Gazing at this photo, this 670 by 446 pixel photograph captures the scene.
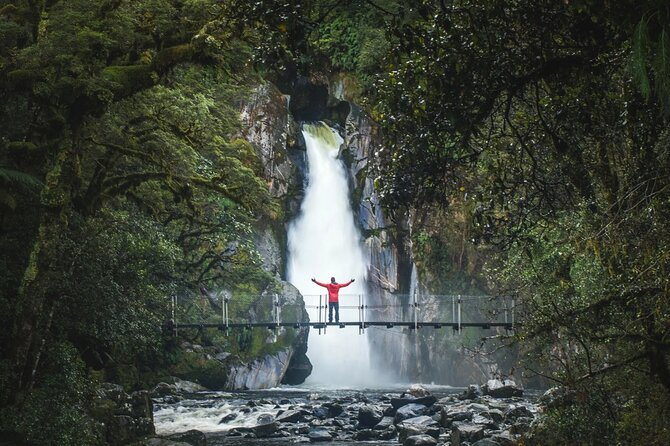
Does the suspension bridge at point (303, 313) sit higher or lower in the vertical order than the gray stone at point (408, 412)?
higher

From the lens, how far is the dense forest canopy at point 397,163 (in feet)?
19.0

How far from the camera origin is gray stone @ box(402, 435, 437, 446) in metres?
14.5

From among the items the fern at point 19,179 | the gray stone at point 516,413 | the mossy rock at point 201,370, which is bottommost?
the gray stone at point 516,413

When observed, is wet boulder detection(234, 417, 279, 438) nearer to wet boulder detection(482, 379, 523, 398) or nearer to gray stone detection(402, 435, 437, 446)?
gray stone detection(402, 435, 437, 446)

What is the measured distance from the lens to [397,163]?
654 cm

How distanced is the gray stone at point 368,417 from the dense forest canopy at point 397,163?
13.8 feet

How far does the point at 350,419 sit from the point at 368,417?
0.69m

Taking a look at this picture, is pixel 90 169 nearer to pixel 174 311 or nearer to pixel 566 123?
pixel 174 311

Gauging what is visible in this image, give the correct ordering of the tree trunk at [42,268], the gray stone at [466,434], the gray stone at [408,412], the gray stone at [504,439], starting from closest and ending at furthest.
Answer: the tree trunk at [42,268]
the gray stone at [504,439]
the gray stone at [466,434]
the gray stone at [408,412]

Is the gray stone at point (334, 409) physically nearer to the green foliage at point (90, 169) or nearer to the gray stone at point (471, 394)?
the gray stone at point (471, 394)

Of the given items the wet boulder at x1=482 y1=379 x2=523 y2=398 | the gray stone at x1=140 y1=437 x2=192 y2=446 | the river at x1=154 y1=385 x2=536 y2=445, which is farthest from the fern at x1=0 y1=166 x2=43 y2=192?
the wet boulder at x1=482 y1=379 x2=523 y2=398

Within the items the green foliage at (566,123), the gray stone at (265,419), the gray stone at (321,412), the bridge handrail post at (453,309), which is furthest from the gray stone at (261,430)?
the green foliage at (566,123)

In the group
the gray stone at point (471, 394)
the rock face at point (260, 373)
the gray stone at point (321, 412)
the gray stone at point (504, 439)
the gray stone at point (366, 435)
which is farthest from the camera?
the rock face at point (260, 373)

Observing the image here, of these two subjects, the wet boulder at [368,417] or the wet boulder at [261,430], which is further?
the wet boulder at [368,417]
